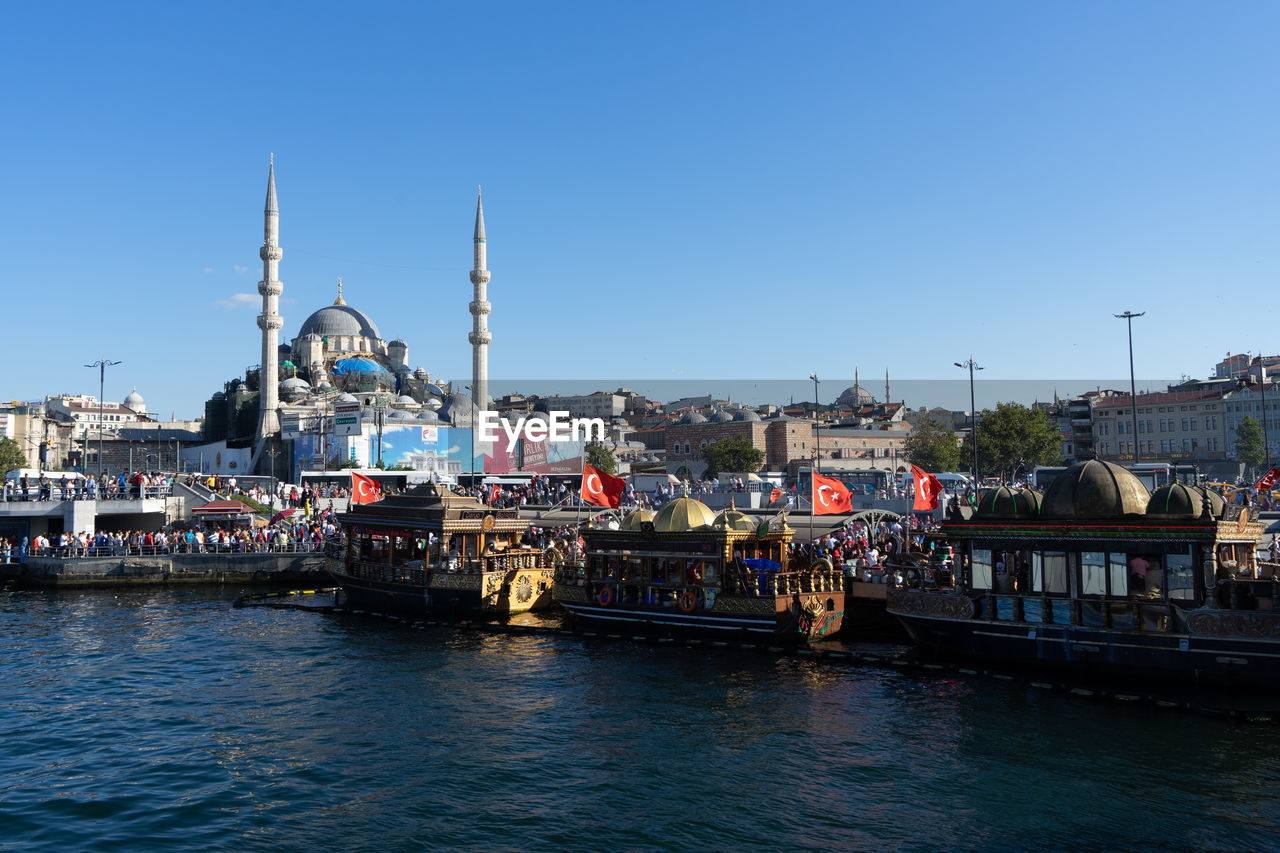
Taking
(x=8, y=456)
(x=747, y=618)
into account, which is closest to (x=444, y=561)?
(x=747, y=618)

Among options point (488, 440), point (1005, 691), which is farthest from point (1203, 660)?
point (488, 440)

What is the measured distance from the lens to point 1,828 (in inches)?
432

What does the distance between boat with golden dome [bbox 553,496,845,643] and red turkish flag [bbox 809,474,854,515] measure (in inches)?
123

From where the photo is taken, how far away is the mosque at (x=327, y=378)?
70.6 meters

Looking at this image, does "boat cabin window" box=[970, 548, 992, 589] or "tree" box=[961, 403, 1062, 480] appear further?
"tree" box=[961, 403, 1062, 480]

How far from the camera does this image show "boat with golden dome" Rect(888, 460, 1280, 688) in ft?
49.1

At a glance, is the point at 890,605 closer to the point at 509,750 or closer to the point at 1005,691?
the point at 1005,691

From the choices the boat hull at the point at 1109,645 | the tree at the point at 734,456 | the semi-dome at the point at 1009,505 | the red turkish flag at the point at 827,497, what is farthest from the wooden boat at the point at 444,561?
the tree at the point at 734,456

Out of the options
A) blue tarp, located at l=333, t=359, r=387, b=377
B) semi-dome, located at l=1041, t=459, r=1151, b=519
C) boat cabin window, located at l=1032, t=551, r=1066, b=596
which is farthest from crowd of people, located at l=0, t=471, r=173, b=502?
blue tarp, located at l=333, t=359, r=387, b=377

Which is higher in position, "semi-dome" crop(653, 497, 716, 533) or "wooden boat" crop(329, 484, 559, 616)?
"semi-dome" crop(653, 497, 716, 533)

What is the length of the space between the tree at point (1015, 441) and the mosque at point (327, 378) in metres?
36.7

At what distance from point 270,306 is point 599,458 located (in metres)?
27.2

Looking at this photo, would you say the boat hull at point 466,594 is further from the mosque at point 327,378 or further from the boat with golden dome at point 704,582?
the mosque at point 327,378

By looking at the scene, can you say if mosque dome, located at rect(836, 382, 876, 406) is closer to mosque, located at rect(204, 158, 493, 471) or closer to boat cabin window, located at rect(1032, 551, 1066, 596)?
mosque, located at rect(204, 158, 493, 471)
